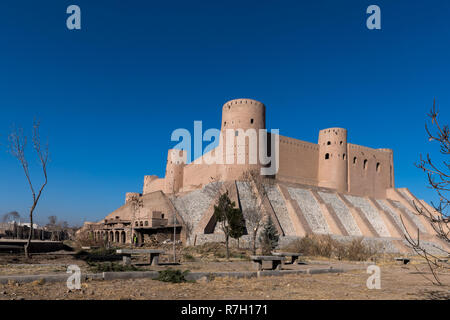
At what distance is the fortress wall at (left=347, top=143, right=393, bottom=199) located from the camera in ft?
142

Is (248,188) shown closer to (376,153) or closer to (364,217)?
(364,217)

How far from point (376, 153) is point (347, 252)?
3008cm

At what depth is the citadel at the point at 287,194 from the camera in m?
29.9

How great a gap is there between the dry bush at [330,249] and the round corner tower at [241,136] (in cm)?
1225

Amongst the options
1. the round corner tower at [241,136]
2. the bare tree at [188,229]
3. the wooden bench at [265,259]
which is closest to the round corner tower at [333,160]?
the round corner tower at [241,136]

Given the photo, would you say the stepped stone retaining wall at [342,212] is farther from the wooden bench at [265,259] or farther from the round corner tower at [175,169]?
the wooden bench at [265,259]

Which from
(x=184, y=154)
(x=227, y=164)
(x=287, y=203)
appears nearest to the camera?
(x=287, y=203)

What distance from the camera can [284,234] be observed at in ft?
90.7

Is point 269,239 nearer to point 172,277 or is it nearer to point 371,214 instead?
point 172,277

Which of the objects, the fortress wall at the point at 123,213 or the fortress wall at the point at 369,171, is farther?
the fortress wall at the point at 369,171

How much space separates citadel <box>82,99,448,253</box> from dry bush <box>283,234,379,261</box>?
3.58m

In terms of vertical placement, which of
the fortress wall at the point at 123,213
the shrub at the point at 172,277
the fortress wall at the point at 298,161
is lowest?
the fortress wall at the point at 123,213
